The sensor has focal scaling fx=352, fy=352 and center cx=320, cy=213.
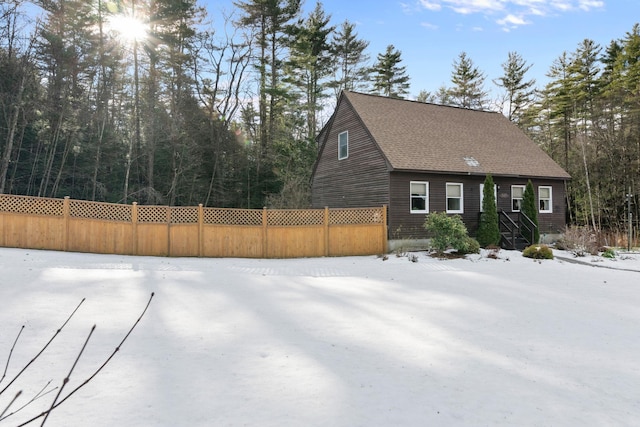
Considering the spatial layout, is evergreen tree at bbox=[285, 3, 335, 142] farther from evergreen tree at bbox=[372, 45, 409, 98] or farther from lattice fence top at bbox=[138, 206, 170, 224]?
lattice fence top at bbox=[138, 206, 170, 224]

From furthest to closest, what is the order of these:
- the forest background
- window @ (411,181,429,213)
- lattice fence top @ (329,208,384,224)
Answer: the forest background → window @ (411,181,429,213) → lattice fence top @ (329,208,384,224)

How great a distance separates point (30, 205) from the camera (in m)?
11.4

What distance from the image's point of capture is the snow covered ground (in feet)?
9.96

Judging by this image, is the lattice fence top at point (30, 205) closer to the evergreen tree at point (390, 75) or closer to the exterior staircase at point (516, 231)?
the exterior staircase at point (516, 231)

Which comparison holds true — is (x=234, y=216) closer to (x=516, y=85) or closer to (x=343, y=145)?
(x=343, y=145)

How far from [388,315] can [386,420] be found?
9.49 feet

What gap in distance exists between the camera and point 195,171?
77.2 ft

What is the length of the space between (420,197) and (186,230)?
945cm

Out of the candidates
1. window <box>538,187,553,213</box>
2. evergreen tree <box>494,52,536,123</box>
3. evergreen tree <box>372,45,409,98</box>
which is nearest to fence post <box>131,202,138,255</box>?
window <box>538,187,553,213</box>

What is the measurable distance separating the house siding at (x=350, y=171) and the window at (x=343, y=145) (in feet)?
0.75

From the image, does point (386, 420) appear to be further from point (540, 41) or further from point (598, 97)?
point (598, 97)

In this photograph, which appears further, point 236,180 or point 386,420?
point 236,180

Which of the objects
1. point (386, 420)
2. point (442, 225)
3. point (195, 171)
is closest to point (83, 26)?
point (195, 171)

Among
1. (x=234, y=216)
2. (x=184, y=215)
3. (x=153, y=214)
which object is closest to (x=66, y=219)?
(x=153, y=214)
